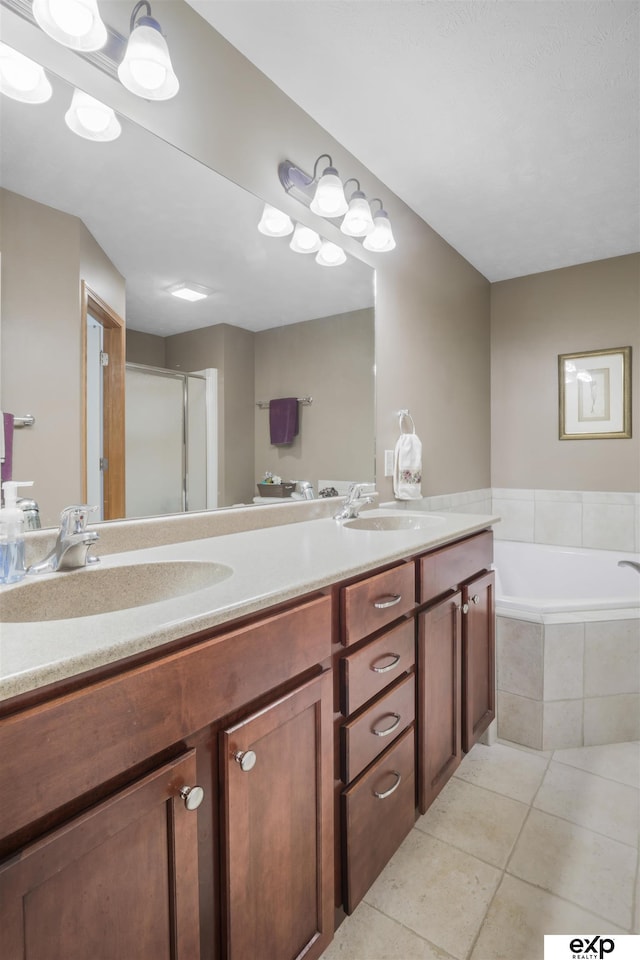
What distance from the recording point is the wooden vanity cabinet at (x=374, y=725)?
1088mm

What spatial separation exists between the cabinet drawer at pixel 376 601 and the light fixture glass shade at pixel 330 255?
4.13 feet

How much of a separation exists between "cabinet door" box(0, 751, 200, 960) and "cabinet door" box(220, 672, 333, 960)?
3.3 inches

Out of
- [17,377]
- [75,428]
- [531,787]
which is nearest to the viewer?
[17,377]

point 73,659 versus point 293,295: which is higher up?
point 293,295

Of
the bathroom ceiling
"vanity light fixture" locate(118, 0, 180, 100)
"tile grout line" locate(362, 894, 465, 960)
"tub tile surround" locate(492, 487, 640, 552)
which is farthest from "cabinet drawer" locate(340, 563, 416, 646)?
"tub tile surround" locate(492, 487, 640, 552)

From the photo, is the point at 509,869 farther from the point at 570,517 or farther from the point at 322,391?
the point at 570,517

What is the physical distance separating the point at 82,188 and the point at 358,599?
1133mm

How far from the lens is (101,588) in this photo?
1.02 metres

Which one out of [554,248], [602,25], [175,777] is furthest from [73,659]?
A: [554,248]

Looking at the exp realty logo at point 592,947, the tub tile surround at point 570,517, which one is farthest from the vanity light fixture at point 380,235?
the exp realty logo at point 592,947

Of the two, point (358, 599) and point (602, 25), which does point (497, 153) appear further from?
point (358, 599)

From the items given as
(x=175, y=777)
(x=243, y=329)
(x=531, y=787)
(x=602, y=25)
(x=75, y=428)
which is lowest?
(x=531, y=787)

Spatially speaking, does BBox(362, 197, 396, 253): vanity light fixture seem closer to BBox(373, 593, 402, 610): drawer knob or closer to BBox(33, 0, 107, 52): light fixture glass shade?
BBox(33, 0, 107, 52): light fixture glass shade

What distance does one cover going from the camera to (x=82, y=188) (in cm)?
114
